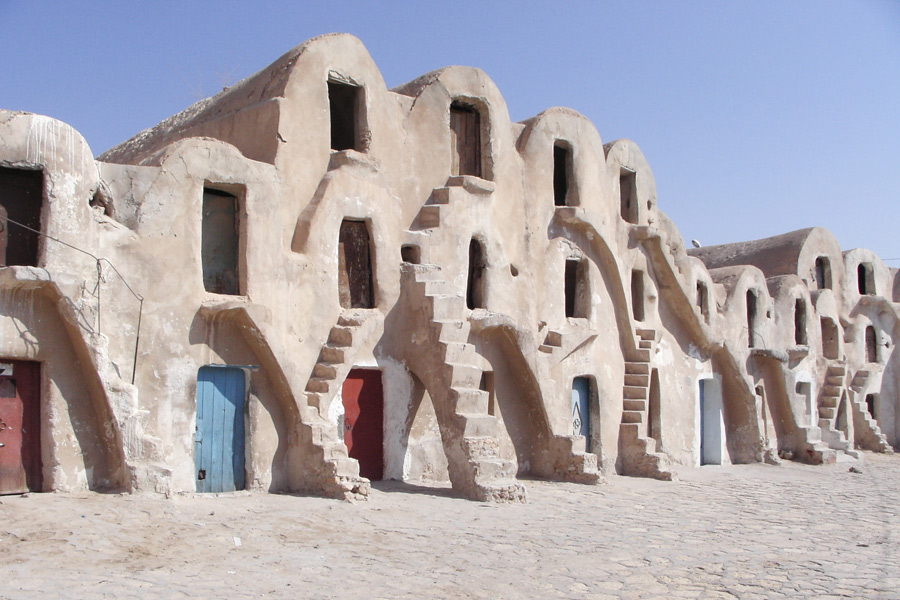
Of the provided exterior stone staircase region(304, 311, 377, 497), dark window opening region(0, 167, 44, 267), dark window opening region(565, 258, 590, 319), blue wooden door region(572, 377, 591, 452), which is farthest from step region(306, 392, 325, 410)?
dark window opening region(565, 258, 590, 319)

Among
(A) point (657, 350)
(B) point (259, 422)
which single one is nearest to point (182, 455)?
(B) point (259, 422)

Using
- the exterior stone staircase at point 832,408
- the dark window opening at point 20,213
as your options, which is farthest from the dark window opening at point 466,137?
the exterior stone staircase at point 832,408

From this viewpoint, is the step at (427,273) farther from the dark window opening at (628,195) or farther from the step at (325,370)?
the dark window opening at (628,195)

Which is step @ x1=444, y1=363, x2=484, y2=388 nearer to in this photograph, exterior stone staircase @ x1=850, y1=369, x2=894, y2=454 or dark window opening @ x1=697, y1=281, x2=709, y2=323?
dark window opening @ x1=697, y1=281, x2=709, y2=323

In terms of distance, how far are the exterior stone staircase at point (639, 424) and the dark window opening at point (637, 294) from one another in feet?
2.34

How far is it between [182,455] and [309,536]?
8.85ft

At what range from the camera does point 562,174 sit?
63.6ft

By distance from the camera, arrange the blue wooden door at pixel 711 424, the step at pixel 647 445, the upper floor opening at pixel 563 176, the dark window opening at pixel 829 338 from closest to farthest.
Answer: the step at pixel 647 445 < the upper floor opening at pixel 563 176 < the blue wooden door at pixel 711 424 < the dark window opening at pixel 829 338

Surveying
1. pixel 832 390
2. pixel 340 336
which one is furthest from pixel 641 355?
pixel 832 390

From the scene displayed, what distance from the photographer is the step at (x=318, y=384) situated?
13.0m

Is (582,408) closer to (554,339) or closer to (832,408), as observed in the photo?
(554,339)

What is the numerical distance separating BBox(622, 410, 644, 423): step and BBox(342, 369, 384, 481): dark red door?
604 cm

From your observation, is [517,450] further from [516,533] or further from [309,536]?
[309,536]

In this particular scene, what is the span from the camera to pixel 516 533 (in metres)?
10.8
